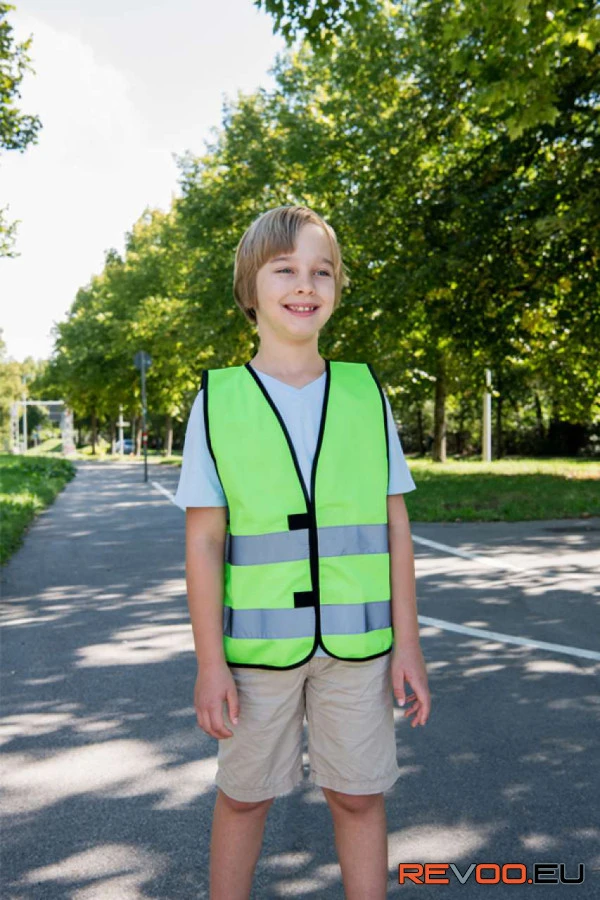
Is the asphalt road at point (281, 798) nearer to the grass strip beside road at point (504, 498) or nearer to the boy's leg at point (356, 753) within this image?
the boy's leg at point (356, 753)

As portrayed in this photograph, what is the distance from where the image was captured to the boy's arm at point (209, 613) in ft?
7.18

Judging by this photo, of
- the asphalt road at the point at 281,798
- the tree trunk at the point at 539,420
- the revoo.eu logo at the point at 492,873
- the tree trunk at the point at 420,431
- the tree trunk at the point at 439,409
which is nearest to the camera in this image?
the revoo.eu logo at the point at 492,873

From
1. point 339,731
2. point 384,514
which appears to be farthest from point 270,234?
point 339,731

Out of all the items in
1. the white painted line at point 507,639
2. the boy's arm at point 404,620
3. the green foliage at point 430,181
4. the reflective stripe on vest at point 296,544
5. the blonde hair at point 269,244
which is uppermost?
the green foliage at point 430,181

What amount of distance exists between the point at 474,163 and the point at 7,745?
15528 millimetres

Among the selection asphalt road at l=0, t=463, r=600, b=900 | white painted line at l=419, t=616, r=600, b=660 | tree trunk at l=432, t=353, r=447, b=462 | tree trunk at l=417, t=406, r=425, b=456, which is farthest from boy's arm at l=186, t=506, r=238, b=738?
tree trunk at l=417, t=406, r=425, b=456

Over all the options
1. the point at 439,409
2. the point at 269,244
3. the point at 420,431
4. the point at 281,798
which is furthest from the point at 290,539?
the point at 420,431

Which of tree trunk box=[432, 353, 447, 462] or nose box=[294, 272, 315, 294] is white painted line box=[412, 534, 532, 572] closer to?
nose box=[294, 272, 315, 294]

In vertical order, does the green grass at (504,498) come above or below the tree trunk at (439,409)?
below

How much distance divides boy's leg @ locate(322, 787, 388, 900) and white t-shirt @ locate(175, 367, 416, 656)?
16.2 inches

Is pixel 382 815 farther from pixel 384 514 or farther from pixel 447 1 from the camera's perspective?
pixel 447 1

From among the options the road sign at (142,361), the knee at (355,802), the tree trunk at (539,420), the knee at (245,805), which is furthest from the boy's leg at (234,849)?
the tree trunk at (539,420)

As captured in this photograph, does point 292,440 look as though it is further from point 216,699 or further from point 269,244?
point 216,699

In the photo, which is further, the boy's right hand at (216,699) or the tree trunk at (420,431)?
the tree trunk at (420,431)
